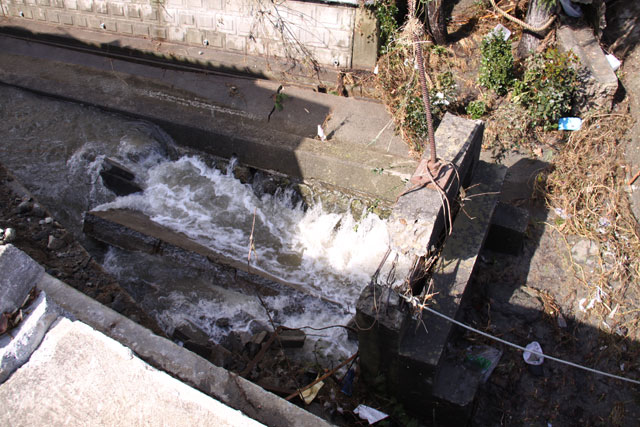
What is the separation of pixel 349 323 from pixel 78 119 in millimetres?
5036

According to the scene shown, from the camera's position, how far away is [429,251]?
3.76 metres

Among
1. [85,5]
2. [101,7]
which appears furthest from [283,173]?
[85,5]

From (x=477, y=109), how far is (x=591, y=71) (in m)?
1.39

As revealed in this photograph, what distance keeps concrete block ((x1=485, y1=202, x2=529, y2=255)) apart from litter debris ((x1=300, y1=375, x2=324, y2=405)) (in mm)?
2306

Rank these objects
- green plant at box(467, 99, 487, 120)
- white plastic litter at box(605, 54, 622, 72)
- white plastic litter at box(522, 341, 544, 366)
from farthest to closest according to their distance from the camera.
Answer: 1. green plant at box(467, 99, 487, 120)
2. white plastic litter at box(605, 54, 622, 72)
3. white plastic litter at box(522, 341, 544, 366)

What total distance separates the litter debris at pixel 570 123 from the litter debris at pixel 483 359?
3226mm

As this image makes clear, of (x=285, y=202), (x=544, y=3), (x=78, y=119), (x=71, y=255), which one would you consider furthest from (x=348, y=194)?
(x=78, y=119)

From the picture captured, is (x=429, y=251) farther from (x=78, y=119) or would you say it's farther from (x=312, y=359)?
(x=78, y=119)

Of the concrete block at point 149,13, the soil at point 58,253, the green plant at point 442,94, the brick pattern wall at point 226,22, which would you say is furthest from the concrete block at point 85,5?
the green plant at point 442,94

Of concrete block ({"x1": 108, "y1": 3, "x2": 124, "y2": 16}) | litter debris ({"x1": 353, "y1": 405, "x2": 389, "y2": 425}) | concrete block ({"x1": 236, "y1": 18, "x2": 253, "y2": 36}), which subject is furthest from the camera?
concrete block ({"x1": 108, "y1": 3, "x2": 124, "y2": 16})

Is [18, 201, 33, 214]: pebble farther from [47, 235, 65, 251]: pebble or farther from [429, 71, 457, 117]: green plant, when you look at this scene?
[429, 71, 457, 117]: green plant

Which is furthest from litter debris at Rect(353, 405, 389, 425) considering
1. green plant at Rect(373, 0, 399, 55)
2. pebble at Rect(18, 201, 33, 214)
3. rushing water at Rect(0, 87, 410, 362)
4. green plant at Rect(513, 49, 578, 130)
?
green plant at Rect(373, 0, 399, 55)

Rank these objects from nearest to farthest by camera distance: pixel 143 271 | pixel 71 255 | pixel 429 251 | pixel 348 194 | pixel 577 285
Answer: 1. pixel 429 251
2. pixel 71 255
3. pixel 577 285
4. pixel 143 271
5. pixel 348 194

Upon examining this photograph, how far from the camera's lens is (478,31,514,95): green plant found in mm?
6004
